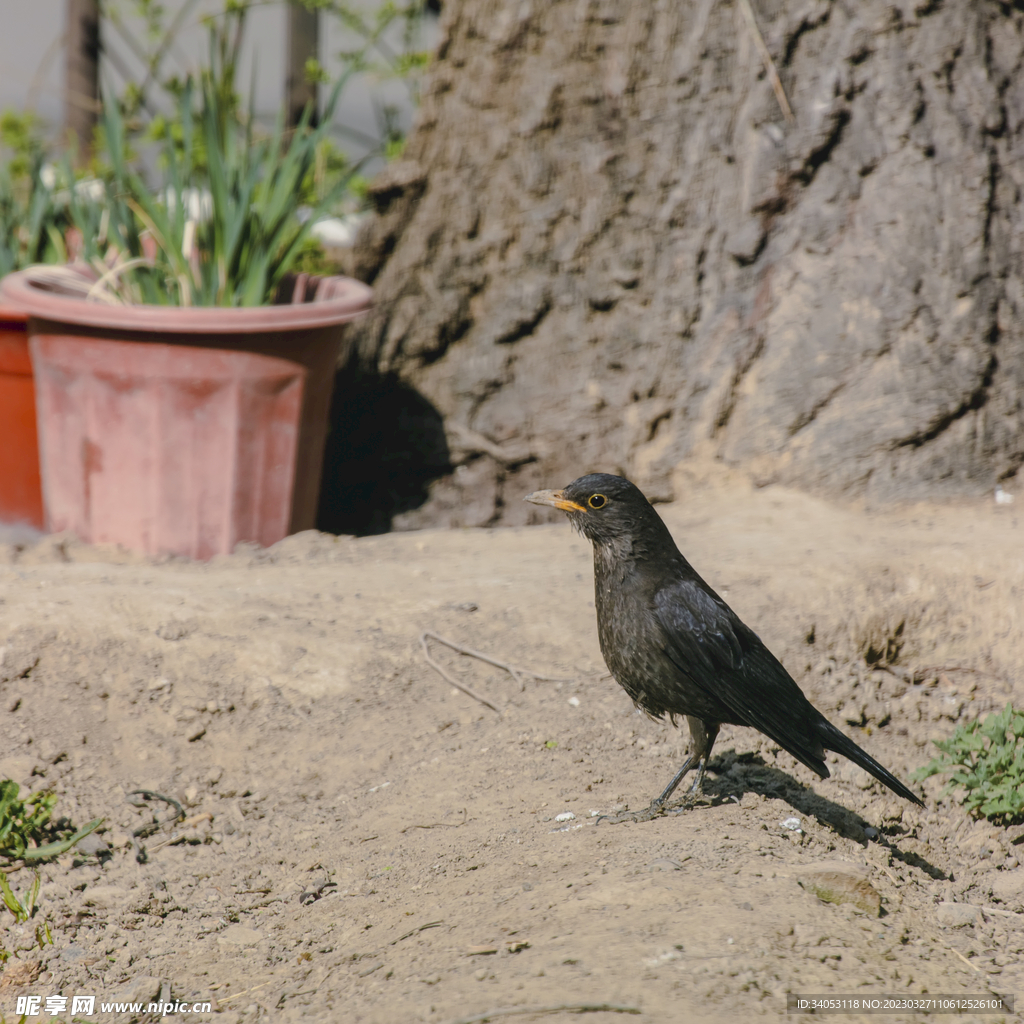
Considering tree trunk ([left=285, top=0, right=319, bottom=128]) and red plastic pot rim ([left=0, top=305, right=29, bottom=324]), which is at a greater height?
tree trunk ([left=285, top=0, right=319, bottom=128])

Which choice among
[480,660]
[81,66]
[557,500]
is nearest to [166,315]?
[480,660]

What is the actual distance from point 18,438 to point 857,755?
3767 millimetres

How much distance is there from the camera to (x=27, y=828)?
288 cm

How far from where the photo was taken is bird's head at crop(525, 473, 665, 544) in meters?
2.92

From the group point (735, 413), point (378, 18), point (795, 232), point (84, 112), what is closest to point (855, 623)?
point (735, 413)

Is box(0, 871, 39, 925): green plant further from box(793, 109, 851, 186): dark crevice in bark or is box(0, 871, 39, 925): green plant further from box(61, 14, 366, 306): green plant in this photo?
box(793, 109, 851, 186): dark crevice in bark

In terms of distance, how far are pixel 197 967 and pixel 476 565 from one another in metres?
2.12

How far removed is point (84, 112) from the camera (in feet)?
24.4

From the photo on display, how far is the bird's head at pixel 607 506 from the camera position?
2.92m

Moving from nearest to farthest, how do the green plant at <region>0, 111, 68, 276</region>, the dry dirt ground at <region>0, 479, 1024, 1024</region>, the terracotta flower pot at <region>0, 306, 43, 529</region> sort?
the dry dirt ground at <region>0, 479, 1024, 1024</region> → the terracotta flower pot at <region>0, 306, 43, 529</region> → the green plant at <region>0, 111, 68, 276</region>

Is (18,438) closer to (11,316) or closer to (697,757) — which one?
(11,316)

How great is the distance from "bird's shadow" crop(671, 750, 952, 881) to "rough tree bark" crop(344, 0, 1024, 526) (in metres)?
1.86

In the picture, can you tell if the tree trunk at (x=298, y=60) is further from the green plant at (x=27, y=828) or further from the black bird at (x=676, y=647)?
the green plant at (x=27, y=828)

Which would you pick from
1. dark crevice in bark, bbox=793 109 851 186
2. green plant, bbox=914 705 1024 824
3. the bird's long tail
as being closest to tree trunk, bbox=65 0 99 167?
dark crevice in bark, bbox=793 109 851 186
